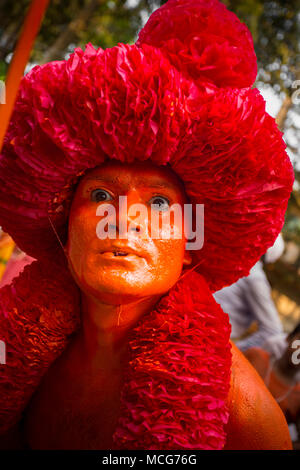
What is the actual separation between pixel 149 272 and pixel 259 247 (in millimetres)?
259

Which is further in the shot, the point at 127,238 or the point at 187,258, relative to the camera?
the point at 187,258

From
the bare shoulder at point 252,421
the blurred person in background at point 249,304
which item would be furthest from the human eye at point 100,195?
the blurred person in background at point 249,304

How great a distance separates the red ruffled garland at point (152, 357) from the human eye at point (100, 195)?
0.24m

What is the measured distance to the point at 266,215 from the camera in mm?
744

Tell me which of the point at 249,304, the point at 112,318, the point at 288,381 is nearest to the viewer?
the point at 112,318

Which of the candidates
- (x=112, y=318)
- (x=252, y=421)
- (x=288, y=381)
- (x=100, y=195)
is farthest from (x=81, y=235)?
(x=288, y=381)

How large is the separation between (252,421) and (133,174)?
0.55m

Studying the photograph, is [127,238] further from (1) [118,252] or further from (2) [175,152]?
(2) [175,152]

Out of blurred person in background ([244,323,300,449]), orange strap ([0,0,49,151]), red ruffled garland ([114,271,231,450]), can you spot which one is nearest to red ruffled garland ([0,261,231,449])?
red ruffled garland ([114,271,231,450])

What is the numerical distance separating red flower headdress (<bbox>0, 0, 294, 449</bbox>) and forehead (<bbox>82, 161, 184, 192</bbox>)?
3cm

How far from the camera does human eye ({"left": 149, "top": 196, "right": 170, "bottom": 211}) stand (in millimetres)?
734

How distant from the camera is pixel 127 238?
2.21 ft

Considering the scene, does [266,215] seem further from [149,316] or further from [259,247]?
[149,316]

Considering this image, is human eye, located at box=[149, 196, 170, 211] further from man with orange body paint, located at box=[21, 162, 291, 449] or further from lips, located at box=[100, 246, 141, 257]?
lips, located at box=[100, 246, 141, 257]
